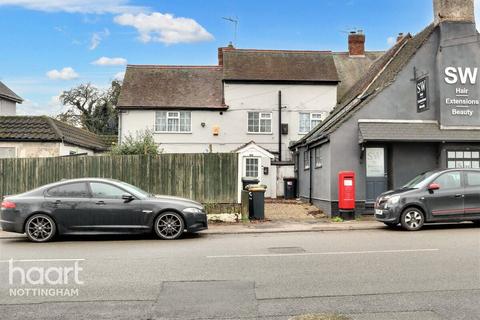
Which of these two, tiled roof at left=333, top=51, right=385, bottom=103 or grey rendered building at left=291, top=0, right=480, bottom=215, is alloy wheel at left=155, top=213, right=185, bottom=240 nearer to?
grey rendered building at left=291, top=0, right=480, bottom=215

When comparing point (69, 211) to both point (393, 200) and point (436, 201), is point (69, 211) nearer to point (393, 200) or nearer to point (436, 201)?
point (393, 200)

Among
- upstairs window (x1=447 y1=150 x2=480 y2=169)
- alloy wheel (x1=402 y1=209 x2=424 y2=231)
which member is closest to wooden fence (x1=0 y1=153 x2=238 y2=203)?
alloy wheel (x1=402 y1=209 x2=424 y2=231)

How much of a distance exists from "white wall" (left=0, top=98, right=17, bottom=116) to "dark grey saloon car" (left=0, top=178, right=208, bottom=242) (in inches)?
874

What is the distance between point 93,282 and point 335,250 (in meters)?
4.97

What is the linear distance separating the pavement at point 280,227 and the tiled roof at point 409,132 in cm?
320

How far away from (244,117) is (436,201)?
55.6ft

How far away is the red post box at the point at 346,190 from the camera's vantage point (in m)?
16.5

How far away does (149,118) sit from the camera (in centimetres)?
2892

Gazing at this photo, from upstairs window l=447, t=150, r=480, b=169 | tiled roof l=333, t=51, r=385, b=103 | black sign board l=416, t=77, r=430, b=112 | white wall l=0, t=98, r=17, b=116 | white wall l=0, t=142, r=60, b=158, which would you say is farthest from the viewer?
white wall l=0, t=98, r=17, b=116

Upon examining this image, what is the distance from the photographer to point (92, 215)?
1228cm

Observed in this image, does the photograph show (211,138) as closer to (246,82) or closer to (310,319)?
(246,82)

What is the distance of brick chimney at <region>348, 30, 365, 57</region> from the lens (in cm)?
3372

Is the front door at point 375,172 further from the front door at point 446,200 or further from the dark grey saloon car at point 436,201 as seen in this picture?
the front door at point 446,200

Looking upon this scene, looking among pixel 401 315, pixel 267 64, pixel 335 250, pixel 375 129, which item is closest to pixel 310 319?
pixel 401 315
